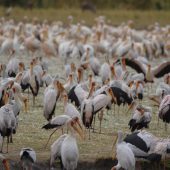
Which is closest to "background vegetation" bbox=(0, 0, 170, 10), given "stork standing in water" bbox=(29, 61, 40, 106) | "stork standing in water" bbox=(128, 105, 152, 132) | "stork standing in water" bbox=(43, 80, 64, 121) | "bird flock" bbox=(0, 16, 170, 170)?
"bird flock" bbox=(0, 16, 170, 170)

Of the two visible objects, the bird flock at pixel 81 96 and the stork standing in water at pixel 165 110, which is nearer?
the bird flock at pixel 81 96

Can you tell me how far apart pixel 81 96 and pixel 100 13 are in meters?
24.5

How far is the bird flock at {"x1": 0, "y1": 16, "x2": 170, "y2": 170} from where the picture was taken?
9.34m

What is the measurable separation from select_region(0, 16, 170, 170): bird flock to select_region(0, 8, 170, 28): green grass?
11354 mm

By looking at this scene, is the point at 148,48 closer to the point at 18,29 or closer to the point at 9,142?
the point at 18,29

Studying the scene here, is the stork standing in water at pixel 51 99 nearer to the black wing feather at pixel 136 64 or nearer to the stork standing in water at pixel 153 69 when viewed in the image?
the stork standing in water at pixel 153 69

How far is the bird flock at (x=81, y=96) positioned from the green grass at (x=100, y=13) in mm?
11354

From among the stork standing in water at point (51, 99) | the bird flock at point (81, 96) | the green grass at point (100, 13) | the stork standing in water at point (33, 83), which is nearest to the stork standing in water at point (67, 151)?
the bird flock at point (81, 96)

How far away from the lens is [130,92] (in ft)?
41.3

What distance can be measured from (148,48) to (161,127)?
438 inches

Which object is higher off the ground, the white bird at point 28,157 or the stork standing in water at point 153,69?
the stork standing in water at point 153,69

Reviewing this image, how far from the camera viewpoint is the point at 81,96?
38.7 feet

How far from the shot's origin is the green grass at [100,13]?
113 feet

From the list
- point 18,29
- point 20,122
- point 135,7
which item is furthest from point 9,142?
point 135,7
